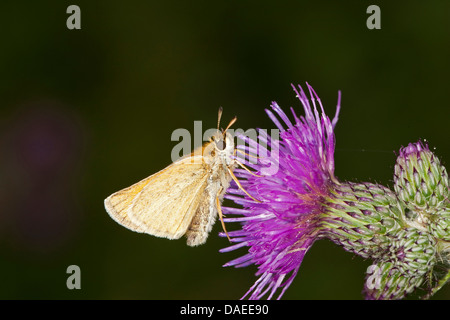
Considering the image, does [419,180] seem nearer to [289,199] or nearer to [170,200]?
[289,199]

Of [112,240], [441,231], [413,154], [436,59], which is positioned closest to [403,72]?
[436,59]

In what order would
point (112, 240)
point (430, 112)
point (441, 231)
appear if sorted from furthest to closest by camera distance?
point (112, 240)
point (430, 112)
point (441, 231)

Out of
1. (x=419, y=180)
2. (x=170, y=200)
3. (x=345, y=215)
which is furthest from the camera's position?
(x=170, y=200)

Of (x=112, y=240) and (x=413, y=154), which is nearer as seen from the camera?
(x=413, y=154)

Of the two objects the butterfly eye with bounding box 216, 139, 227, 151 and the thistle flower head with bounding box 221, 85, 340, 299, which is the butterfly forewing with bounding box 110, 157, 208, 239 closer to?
the butterfly eye with bounding box 216, 139, 227, 151

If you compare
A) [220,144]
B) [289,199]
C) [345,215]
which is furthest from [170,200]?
[345,215]

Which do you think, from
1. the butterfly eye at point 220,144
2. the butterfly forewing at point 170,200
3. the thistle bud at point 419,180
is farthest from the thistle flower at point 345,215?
the butterfly forewing at point 170,200

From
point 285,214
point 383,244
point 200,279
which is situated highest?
point 285,214

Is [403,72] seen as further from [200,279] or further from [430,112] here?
[200,279]

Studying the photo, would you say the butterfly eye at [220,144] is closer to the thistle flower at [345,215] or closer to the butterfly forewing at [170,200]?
the butterfly forewing at [170,200]
